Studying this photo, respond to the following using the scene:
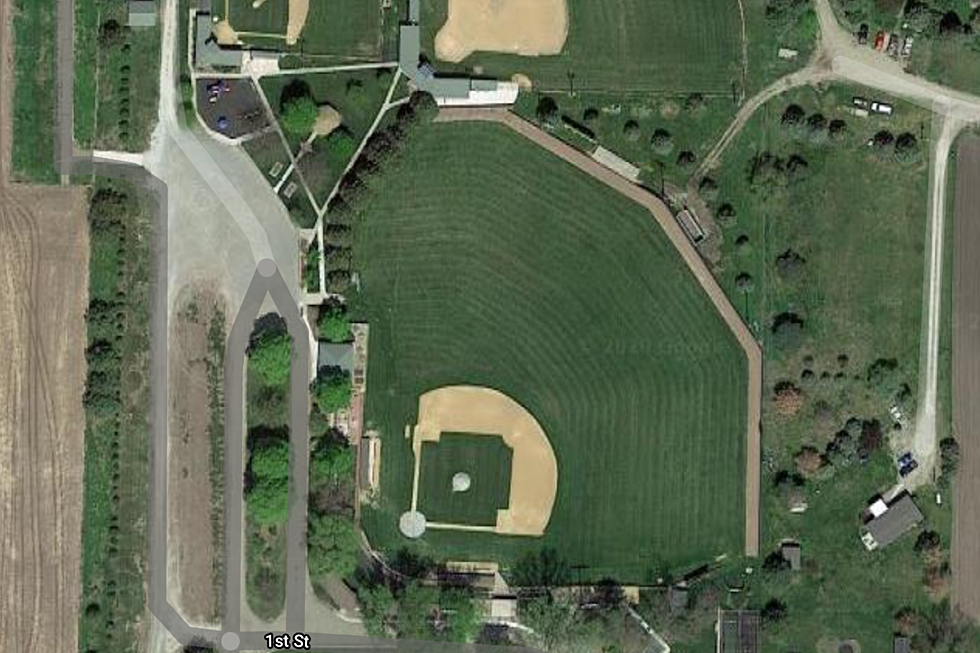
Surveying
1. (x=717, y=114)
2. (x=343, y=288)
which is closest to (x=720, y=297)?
(x=717, y=114)

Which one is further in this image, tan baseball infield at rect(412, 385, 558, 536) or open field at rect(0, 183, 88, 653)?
tan baseball infield at rect(412, 385, 558, 536)

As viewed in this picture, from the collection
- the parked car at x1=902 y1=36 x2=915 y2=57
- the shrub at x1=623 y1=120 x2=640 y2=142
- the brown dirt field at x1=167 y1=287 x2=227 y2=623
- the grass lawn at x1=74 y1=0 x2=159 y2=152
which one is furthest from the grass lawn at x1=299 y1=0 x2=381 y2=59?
the parked car at x1=902 y1=36 x2=915 y2=57

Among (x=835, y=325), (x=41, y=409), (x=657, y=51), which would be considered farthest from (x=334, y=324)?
(x=835, y=325)

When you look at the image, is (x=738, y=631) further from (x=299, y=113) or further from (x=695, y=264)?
(x=299, y=113)

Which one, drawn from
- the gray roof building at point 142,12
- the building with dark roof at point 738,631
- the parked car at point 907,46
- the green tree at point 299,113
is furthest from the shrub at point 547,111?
the building with dark roof at point 738,631

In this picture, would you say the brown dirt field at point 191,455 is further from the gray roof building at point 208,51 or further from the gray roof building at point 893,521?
the gray roof building at point 893,521

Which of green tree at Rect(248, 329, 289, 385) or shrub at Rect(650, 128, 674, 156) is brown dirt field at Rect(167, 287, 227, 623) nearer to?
green tree at Rect(248, 329, 289, 385)

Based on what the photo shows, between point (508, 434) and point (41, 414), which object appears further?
point (508, 434)
